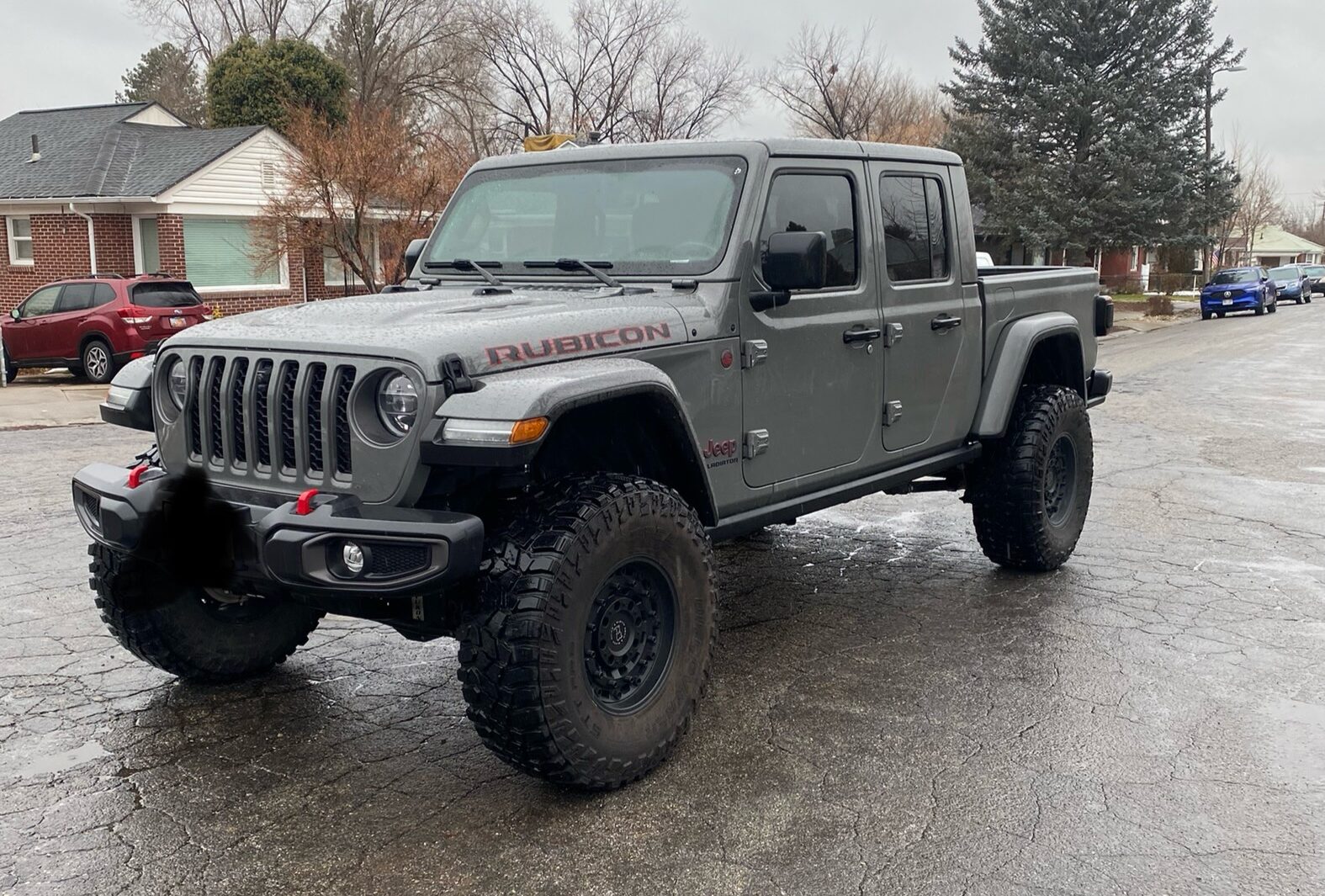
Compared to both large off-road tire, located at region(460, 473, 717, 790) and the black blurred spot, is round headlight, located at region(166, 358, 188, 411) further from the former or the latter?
large off-road tire, located at region(460, 473, 717, 790)

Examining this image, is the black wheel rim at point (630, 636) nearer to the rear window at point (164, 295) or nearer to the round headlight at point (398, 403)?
the round headlight at point (398, 403)

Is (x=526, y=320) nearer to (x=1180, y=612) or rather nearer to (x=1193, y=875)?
(x=1193, y=875)

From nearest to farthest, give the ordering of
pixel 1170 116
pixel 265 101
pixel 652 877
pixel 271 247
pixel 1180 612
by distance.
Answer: pixel 652 877 → pixel 1180 612 → pixel 271 247 → pixel 265 101 → pixel 1170 116

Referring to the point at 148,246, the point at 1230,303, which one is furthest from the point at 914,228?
the point at 1230,303

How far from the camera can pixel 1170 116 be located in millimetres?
33375

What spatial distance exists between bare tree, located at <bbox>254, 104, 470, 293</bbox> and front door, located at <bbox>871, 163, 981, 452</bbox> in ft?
52.0

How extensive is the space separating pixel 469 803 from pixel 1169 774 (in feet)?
7.46

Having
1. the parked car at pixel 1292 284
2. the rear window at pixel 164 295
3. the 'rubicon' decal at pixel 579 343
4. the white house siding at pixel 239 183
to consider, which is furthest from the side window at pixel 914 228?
the parked car at pixel 1292 284

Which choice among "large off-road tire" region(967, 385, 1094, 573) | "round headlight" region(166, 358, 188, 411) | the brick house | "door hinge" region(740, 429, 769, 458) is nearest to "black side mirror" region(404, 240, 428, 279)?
"round headlight" region(166, 358, 188, 411)

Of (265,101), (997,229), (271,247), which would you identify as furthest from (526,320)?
(997,229)

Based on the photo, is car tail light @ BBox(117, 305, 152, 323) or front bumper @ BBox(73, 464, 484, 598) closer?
front bumper @ BBox(73, 464, 484, 598)

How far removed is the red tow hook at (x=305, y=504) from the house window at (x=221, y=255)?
20.9m

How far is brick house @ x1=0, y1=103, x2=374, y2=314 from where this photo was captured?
75.2 feet

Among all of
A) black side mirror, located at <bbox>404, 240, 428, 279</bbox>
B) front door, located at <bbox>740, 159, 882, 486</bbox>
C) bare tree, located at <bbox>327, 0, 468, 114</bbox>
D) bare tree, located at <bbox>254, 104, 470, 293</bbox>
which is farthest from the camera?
bare tree, located at <bbox>327, 0, 468, 114</bbox>
